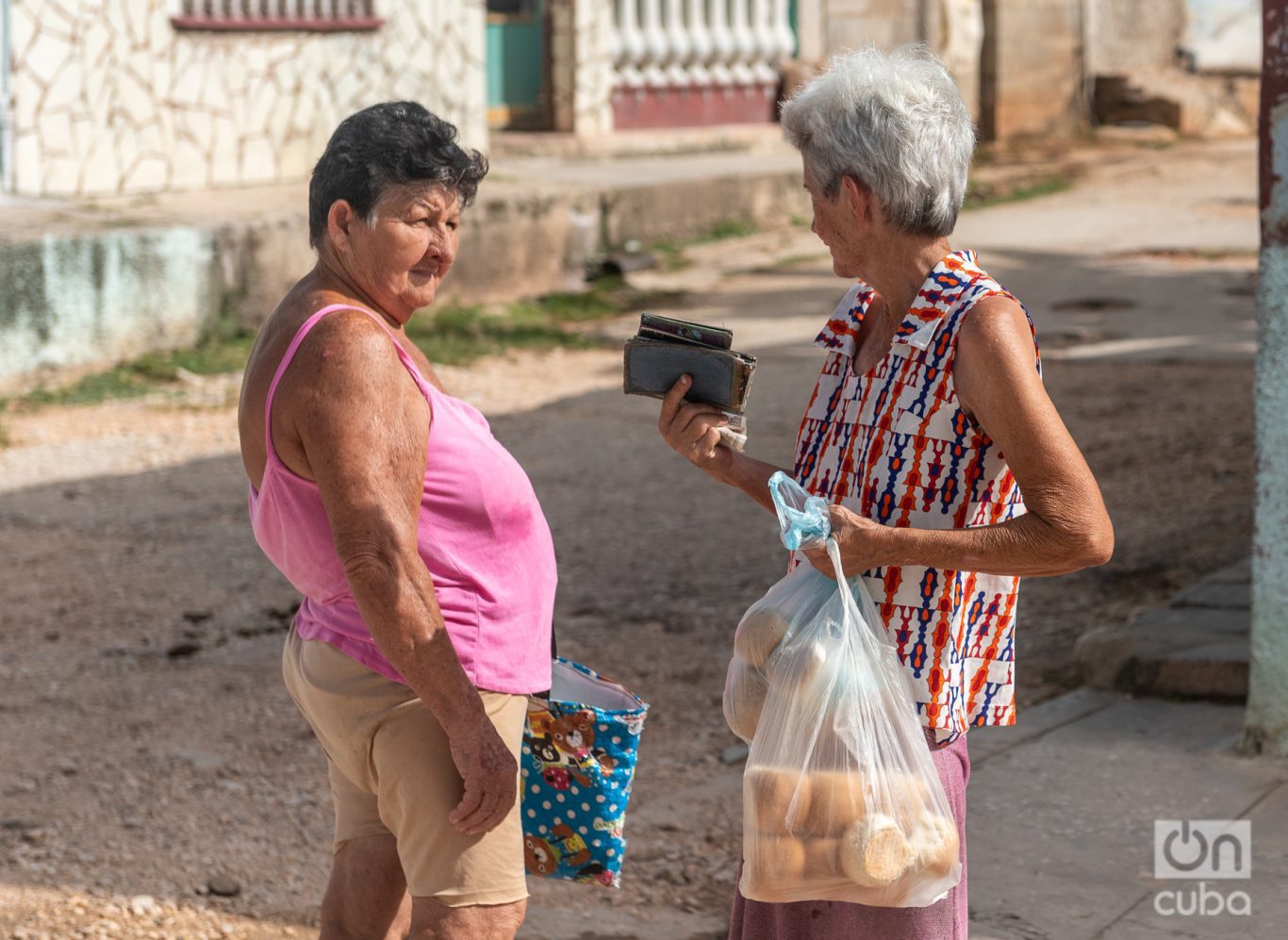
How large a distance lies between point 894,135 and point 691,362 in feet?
1.37

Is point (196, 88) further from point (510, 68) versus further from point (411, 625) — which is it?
point (411, 625)

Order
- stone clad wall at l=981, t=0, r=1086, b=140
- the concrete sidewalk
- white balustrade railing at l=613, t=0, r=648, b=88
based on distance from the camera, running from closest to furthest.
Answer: the concrete sidewalk, white balustrade railing at l=613, t=0, r=648, b=88, stone clad wall at l=981, t=0, r=1086, b=140

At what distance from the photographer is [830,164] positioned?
2199 millimetres

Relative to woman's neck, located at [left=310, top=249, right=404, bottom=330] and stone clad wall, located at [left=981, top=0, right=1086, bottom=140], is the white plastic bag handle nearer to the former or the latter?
woman's neck, located at [left=310, top=249, right=404, bottom=330]

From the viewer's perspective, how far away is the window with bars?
31.9 feet

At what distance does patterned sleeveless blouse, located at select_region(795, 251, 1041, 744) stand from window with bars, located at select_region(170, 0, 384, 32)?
325 inches

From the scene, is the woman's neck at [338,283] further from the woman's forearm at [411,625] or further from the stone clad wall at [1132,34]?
the stone clad wall at [1132,34]

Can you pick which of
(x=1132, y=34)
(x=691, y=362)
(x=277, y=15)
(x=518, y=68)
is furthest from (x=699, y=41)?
(x=691, y=362)

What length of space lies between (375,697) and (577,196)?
9.15m

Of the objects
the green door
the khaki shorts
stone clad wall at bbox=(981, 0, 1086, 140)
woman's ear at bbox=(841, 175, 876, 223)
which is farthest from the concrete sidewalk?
stone clad wall at bbox=(981, 0, 1086, 140)

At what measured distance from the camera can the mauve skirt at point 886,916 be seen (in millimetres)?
2238

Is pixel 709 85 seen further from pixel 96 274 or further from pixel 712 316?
pixel 96 274

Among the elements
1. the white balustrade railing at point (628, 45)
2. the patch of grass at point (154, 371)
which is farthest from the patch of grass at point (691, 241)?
the patch of grass at point (154, 371)

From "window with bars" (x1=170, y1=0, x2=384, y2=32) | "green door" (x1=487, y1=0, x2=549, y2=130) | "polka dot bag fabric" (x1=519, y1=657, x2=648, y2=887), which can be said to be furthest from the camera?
"green door" (x1=487, y1=0, x2=549, y2=130)
